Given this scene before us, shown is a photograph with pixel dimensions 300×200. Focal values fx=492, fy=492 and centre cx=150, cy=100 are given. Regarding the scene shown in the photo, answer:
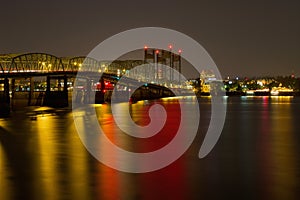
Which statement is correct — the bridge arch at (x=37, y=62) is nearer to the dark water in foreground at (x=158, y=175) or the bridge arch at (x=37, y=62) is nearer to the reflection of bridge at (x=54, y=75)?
the reflection of bridge at (x=54, y=75)

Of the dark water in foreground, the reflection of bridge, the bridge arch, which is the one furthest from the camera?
the bridge arch

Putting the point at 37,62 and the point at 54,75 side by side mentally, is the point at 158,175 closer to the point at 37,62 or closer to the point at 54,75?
the point at 54,75

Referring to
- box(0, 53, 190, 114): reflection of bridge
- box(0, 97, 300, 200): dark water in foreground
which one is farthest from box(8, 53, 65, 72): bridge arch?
box(0, 97, 300, 200): dark water in foreground

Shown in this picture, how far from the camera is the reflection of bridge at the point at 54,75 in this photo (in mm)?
68438

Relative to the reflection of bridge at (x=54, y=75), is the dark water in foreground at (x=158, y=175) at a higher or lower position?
lower

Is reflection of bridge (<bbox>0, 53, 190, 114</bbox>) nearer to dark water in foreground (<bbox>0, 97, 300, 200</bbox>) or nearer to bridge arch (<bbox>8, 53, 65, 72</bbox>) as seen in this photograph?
bridge arch (<bbox>8, 53, 65, 72</bbox>)

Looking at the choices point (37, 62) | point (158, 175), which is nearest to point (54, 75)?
point (37, 62)

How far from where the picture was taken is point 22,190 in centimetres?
1003

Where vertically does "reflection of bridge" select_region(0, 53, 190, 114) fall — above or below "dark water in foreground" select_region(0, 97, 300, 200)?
above

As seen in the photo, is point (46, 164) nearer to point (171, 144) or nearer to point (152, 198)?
point (152, 198)

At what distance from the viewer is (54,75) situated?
253 ft

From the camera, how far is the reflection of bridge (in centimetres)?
6844

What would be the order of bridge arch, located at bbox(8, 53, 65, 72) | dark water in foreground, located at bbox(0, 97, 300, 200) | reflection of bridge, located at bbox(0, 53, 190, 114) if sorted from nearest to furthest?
dark water in foreground, located at bbox(0, 97, 300, 200) < reflection of bridge, located at bbox(0, 53, 190, 114) < bridge arch, located at bbox(8, 53, 65, 72)

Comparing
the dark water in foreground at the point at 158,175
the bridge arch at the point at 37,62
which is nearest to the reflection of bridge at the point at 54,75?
the bridge arch at the point at 37,62
